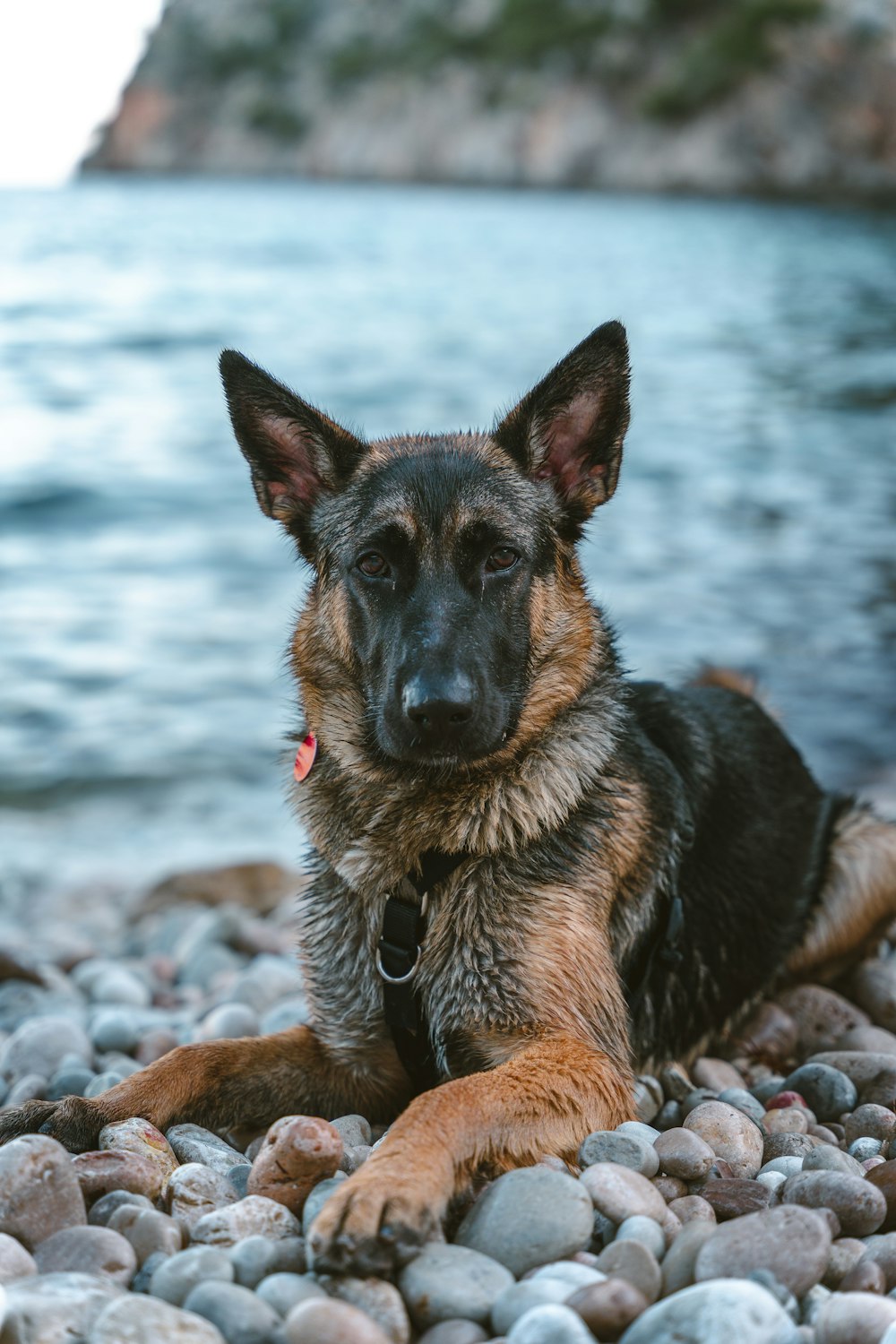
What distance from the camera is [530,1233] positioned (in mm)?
2867

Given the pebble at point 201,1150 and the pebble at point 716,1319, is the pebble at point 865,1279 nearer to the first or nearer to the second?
the pebble at point 716,1319

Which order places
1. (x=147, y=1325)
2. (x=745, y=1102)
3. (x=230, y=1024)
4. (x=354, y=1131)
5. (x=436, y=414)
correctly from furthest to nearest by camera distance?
1. (x=436, y=414)
2. (x=230, y=1024)
3. (x=745, y=1102)
4. (x=354, y=1131)
5. (x=147, y=1325)

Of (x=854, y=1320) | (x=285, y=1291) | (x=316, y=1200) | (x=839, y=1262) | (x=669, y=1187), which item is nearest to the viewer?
(x=854, y=1320)

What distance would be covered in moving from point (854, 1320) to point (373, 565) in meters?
2.31

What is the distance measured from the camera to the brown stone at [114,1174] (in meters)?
3.12

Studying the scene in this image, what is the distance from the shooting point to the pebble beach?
2504 millimetres

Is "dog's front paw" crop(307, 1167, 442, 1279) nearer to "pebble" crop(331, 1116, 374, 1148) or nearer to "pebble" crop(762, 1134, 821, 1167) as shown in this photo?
"pebble" crop(331, 1116, 374, 1148)

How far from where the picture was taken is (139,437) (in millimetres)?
19922

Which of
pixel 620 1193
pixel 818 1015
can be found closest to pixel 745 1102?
pixel 818 1015

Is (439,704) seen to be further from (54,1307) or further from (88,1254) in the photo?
(54,1307)

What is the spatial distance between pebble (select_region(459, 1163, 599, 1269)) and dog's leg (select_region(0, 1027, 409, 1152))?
3.19 ft

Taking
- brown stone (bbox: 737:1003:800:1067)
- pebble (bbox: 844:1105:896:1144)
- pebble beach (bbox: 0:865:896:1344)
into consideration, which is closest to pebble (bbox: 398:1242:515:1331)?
pebble beach (bbox: 0:865:896:1344)

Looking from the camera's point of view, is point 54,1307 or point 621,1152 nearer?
point 54,1307

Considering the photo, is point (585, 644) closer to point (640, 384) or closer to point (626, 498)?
point (626, 498)
